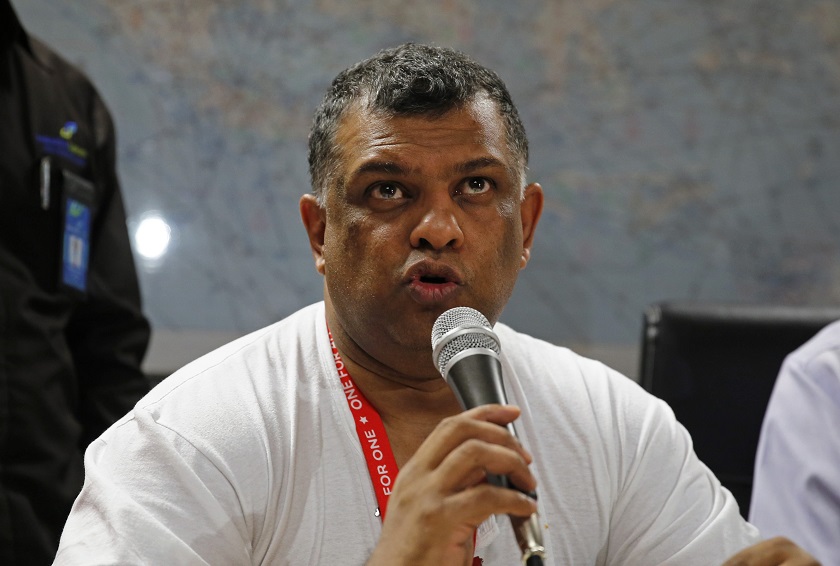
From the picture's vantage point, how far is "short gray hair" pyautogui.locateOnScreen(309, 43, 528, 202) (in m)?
1.52

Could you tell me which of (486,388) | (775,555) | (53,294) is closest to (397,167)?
(486,388)

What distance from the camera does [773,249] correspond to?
3.04 metres

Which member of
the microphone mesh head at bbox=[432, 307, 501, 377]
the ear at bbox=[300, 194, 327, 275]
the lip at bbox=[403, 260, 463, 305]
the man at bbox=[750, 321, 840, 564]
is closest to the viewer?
the microphone mesh head at bbox=[432, 307, 501, 377]

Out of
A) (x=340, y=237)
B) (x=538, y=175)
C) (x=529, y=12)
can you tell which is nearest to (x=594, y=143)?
(x=538, y=175)

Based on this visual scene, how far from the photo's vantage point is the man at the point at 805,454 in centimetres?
196

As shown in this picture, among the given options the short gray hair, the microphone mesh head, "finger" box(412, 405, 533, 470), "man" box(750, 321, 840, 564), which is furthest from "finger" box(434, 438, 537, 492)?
"man" box(750, 321, 840, 564)

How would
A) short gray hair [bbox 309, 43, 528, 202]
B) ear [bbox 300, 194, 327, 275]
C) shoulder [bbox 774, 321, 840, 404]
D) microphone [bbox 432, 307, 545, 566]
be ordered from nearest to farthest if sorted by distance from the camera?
microphone [bbox 432, 307, 545, 566] → short gray hair [bbox 309, 43, 528, 202] → ear [bbox 300, 194, 327, 275] → shoulder [bbox 774, 321, 840, 404]

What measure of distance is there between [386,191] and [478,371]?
474 millimetres

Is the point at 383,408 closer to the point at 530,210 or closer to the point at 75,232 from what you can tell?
the point at 530,210

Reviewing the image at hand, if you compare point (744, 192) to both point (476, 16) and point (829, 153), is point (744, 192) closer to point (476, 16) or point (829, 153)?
point (829, 153)

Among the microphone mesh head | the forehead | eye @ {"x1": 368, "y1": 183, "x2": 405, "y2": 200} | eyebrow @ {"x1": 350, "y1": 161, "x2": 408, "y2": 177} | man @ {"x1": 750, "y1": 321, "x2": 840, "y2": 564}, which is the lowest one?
man @ {"x1": 750, "y1": 321, "x2": 840, "y2": 564}

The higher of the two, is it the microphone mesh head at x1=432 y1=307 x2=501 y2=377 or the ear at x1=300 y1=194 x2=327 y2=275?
the ear at x1=300 y1=194 x2=327 y2=275

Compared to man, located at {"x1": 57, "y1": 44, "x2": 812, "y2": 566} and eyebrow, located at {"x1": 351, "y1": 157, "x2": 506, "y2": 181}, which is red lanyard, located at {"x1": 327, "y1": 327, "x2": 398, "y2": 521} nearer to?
man, located at {"x1": 57, "y1": 44, "x2": 812, "y2": 566}

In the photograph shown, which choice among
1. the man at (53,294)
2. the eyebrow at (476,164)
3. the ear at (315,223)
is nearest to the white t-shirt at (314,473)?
the ear at (315,223)
